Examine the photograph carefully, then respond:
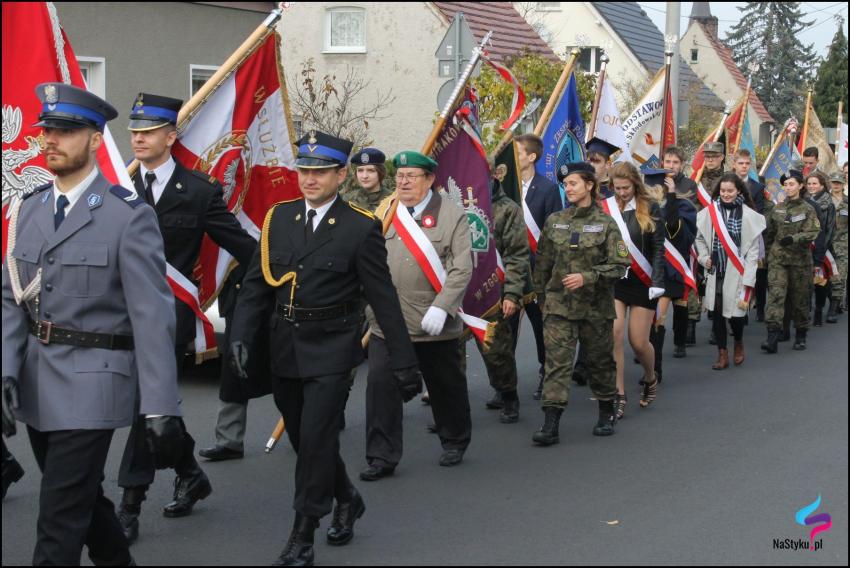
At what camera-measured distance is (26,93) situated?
625 cm

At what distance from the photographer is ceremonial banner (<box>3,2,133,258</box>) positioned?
6137mm

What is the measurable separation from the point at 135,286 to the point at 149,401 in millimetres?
431

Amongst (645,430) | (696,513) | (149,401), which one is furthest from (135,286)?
(645,430)

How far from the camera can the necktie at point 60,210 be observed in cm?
460

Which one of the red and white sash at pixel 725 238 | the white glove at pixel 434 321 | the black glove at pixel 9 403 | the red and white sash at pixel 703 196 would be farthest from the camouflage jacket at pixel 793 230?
the black glove at pixel 9 403

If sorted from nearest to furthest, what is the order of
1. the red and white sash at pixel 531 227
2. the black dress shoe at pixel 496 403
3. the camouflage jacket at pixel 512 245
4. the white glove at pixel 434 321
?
the white glove at pixel 434 321
the camouflage jacket at pixel 512 245
the black dress shoe at pixel 496 403
the red and white sash at pixel 531 227

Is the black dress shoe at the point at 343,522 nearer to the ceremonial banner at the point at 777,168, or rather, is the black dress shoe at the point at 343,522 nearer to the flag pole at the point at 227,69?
the flag pole at the point at 227,69

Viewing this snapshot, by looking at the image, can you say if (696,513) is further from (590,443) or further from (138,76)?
(138,76)

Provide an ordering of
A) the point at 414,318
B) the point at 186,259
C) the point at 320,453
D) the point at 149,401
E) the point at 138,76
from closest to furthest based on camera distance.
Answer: the point at 149,401, the point at 320,453, the point at 186,259, the point at 414,318, the point at 138,76

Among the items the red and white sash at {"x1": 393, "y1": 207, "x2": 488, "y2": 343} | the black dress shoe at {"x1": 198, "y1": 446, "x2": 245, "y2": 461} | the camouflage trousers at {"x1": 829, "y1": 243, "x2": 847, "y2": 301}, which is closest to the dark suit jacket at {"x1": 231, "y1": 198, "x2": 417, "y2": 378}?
the red and white sash at {"x1": 393, "y1": 207, "x2": 488, "y2": 343}

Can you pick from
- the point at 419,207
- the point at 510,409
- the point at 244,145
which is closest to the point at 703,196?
the point at 510,409

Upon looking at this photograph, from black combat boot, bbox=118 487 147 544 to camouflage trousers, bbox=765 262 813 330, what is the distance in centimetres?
→ 876

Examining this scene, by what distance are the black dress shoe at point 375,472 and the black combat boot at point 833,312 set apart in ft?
32.9

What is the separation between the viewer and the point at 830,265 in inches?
614
